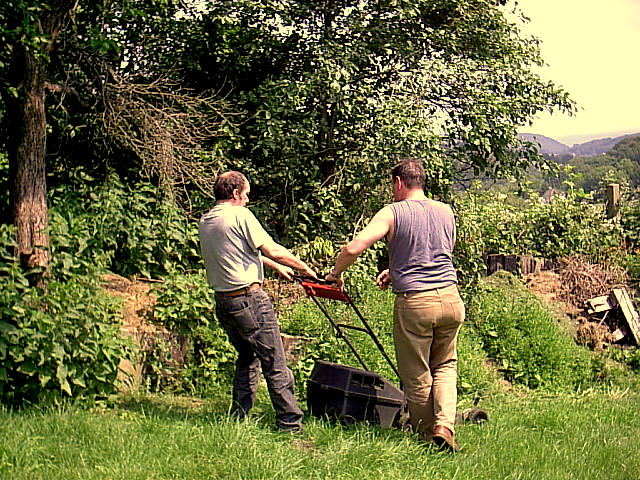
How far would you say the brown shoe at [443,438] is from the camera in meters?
5.18

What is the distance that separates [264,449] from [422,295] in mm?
1479

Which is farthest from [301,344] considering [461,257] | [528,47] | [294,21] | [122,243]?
[528,47]

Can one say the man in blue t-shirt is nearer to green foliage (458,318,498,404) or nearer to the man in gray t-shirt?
the man in gray t-shirt

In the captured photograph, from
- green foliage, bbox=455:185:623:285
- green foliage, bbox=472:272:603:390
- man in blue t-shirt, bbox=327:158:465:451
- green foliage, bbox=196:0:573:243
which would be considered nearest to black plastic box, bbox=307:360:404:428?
man in blue t-shirt, bbox=327:158:465:451

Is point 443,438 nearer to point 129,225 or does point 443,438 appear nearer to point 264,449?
point 264,449

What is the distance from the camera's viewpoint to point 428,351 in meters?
5.36

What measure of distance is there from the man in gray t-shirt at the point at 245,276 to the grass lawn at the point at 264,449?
12.6 inches

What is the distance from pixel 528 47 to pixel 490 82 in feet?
3.87

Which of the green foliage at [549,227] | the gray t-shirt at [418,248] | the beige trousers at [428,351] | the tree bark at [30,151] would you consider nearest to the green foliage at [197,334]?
the tree bark at [30,151]

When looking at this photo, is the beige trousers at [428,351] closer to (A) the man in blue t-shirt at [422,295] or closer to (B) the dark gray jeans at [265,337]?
(A) the man in blue t-shirt at [422,295]

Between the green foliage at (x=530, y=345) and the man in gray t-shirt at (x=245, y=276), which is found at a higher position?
the man in gray t-shirt at (x=245, y=276)

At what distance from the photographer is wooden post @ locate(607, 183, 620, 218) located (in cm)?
1253

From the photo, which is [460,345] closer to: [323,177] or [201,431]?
[323,177]

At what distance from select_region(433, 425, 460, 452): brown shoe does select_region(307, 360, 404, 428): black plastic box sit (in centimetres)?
51
